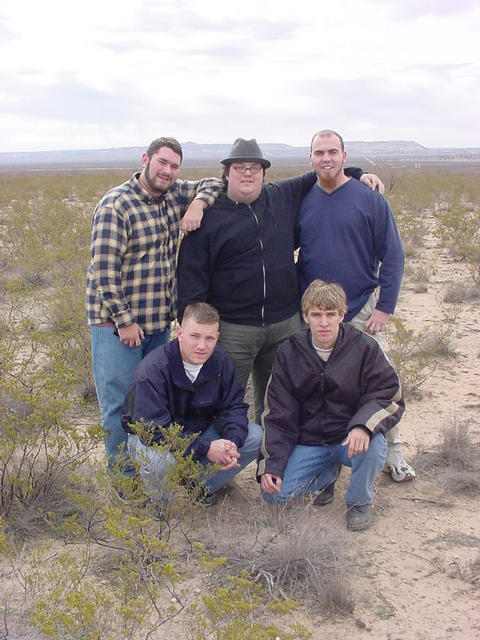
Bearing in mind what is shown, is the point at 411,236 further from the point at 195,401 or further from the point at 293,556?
the point at 293,556

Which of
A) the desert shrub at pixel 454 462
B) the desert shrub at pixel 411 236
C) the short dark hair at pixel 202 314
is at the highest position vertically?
the short dark hair at pixel 202 314

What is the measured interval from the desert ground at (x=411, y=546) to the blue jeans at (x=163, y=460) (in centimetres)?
23

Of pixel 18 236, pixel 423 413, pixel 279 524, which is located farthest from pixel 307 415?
pixel 18 236

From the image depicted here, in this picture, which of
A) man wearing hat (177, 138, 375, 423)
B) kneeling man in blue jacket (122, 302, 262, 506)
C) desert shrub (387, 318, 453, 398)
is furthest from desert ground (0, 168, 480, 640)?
man wearing hat (177, 138, 375, 423)

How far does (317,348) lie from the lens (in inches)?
146

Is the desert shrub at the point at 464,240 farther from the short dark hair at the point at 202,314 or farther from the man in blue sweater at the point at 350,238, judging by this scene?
the short dark hair at the point at 202,314

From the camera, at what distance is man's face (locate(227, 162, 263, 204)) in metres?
3.81

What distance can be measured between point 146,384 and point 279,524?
1.03 metres

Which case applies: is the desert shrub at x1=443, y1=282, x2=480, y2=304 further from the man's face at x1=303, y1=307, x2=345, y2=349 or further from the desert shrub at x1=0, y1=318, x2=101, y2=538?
the desert shrub at x1=0, y1=318, x2=101, y2=538

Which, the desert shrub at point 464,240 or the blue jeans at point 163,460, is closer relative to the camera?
the blue jeans at point 163,460

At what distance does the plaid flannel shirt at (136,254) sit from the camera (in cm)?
361

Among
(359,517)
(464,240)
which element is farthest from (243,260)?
(464,240)

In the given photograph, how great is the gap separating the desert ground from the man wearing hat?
1085 mm

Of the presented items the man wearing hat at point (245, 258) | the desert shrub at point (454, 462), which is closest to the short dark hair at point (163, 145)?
the man wearing hat at point (245, 258)
